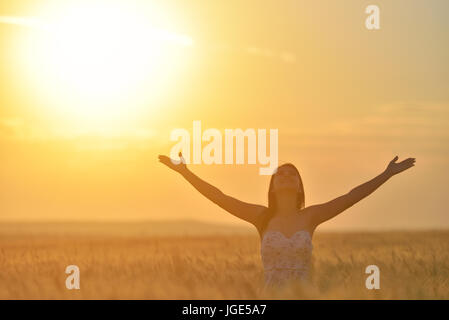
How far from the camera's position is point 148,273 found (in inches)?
390

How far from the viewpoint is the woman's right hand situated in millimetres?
9056

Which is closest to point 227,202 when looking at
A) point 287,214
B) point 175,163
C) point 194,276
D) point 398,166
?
point 287,214

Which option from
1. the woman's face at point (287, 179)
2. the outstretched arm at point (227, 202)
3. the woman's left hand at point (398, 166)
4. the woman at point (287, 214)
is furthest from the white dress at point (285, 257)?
the woman's left hand at point (398, 166)

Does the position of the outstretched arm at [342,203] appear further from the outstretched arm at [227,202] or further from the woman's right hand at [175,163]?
the woman's right hand at [175,163]

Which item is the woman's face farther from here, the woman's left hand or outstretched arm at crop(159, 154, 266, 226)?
the woman's left hand

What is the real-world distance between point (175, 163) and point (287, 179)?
1276 mm

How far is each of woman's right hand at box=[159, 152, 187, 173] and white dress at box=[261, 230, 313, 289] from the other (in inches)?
46.9

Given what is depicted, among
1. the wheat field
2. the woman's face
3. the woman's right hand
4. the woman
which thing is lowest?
the wheat field

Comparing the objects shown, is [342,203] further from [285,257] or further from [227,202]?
[227,202]

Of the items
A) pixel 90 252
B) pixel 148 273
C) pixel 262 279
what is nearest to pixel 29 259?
pixel 90 252

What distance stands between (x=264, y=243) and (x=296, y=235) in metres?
0.31

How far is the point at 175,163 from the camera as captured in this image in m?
9.11

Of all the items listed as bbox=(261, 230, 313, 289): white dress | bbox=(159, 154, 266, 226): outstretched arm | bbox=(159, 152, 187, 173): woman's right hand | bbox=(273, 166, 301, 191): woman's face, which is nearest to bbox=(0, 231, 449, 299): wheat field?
bbox=(261, 230, 313, 289): white dress

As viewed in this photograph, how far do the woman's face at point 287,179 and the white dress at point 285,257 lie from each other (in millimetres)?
430
